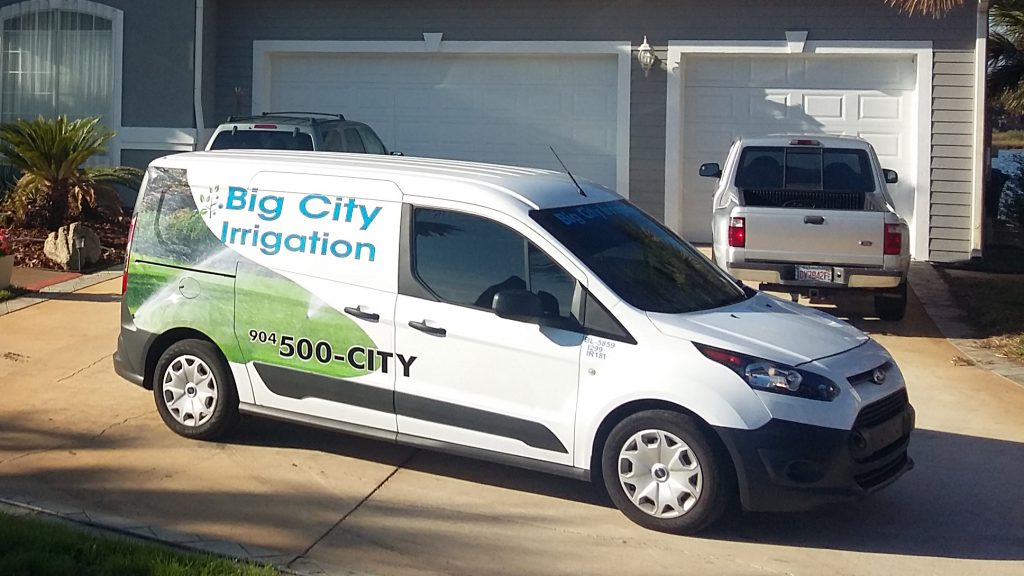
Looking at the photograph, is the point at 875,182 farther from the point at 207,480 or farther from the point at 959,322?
the point at 207,480

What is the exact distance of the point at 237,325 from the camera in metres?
6.97

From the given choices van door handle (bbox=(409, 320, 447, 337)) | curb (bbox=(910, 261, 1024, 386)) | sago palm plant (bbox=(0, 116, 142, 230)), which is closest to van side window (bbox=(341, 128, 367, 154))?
sago palm plant (bbox=(0, 116, 142, 230))

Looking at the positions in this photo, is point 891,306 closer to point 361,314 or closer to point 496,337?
point 496,337

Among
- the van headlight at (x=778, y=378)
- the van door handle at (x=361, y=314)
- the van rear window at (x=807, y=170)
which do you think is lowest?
the van headlight at (x=778, y=378)

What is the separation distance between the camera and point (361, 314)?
21.6ft

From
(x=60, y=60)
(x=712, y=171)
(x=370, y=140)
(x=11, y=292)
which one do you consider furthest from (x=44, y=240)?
(x=712, y=171)

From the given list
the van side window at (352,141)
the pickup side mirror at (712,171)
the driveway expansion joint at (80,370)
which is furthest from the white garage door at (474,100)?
the driveway expansion joint at (80,370)

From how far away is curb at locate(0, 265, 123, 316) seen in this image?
11117mm

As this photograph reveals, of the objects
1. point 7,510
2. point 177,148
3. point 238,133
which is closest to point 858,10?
point 238,133

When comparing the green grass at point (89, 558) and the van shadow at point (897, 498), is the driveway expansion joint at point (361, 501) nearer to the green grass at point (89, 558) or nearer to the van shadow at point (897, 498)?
the van shadow at point (897, 498)

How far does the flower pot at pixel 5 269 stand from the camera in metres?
11.5

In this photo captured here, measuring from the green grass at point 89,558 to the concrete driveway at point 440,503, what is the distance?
49cm

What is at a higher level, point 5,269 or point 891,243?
point 891,243

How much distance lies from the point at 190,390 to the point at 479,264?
2.05m
